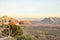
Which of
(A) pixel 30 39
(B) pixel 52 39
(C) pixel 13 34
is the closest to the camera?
(A) pixel 30 39

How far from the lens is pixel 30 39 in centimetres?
2541

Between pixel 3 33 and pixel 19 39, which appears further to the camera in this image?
pixel 3 33

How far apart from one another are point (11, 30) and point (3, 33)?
1.47 m

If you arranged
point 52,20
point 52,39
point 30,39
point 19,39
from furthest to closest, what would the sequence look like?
point 52,20, point 52,39, point 30,39, point 19,39

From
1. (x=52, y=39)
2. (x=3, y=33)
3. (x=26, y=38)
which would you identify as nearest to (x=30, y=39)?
(x=26, y=38)

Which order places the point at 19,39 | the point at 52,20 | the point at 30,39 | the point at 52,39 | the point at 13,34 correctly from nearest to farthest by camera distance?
the point at 19,39, the point at 30,39, the point at 13,34, the point at 52,39, the point at 52,20

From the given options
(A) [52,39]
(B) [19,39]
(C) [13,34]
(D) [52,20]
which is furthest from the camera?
(D) [52,20]

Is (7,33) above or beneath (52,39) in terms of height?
above

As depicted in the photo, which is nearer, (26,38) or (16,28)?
(26,38)

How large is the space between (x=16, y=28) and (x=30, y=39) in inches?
235

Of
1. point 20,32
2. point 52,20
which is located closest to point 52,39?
point 20,32

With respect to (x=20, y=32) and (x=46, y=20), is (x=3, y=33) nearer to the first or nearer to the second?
(x=20, y=32)

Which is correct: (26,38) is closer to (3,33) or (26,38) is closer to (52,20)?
(3,33)

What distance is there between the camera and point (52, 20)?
462 feet
